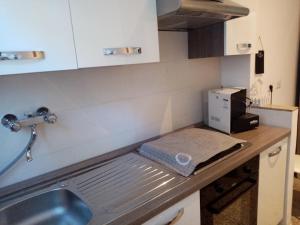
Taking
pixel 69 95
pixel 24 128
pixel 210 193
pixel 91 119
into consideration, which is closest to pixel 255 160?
pixel 210 193

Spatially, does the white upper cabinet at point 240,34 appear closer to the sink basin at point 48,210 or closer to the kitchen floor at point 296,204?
the sink basin at point 48,210

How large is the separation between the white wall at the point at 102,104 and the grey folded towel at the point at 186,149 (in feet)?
0.70

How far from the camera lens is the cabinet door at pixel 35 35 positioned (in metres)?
0.73

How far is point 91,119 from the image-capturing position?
4.23 feet

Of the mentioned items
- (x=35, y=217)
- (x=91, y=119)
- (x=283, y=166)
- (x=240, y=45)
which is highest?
(x=240, y=45)

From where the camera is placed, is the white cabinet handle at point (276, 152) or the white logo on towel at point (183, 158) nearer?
the white logo on towel at point (183, 158)

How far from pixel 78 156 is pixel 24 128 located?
1.05 feet

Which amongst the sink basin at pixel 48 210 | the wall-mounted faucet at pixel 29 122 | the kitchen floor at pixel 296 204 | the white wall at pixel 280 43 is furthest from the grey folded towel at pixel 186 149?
the kitchen floor at pixel 296 204

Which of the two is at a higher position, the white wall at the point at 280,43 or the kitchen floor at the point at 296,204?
the white wall at the point at 280,43

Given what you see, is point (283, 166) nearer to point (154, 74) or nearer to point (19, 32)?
point (154, 74)

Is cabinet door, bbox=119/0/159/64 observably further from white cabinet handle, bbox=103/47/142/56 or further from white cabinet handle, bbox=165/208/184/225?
white cabinet handle, bbox=165/208/184/225

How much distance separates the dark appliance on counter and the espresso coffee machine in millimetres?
299

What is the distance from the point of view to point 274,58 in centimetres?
222

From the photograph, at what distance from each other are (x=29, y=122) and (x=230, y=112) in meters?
1.19
